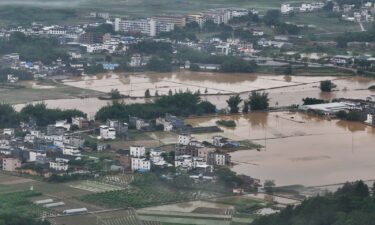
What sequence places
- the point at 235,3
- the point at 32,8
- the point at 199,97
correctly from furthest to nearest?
the point at 235,3 → the point at 32,8 → the point at 199,97

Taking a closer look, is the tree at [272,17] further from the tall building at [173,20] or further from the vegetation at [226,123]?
the vegetation at [226,123]

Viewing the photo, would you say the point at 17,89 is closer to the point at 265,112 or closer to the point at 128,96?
the point at 128,96

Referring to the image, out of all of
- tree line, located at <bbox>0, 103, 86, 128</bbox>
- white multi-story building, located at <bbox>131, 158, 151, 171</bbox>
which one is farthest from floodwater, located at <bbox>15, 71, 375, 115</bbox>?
white multi-story building, located at <bbox>131, 158, 151, 171</bbox>

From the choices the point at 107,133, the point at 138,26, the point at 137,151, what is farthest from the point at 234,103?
the point at 138,26

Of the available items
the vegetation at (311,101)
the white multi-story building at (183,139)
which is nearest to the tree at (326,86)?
the vegetation at (311,101)

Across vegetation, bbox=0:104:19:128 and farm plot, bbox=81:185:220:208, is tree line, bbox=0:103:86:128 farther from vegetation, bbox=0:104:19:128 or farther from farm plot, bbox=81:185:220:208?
farm plot, bbox=81:185:220:208

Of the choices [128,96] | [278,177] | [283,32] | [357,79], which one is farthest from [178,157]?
[283,32]

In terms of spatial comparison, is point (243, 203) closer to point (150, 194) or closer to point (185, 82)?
point (150, 194)
